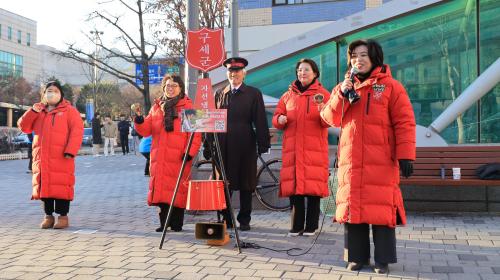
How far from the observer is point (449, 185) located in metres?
7.55

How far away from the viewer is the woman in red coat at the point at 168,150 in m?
6.53

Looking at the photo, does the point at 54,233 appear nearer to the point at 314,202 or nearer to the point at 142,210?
the point at 142,210

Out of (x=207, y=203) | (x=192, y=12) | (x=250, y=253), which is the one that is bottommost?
(x=250, y=253)

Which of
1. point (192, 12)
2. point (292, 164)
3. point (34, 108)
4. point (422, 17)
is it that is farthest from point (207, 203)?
point (422, 17)

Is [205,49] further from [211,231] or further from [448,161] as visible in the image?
[448,161]

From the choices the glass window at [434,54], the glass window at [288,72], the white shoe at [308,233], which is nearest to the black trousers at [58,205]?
the white shoe at [308,233]

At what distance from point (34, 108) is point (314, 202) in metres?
3.54

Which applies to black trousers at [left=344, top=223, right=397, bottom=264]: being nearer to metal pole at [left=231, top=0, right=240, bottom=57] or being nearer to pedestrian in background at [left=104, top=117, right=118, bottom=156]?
metal pole at [left=231, top=0, right=240, bottom=57]

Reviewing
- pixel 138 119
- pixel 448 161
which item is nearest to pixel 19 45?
pixel 138 119

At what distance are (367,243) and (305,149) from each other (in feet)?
5.44

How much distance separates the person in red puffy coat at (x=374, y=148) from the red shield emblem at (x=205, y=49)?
3407 millimetres

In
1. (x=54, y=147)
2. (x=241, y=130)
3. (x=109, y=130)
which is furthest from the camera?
(x=109, y=130)

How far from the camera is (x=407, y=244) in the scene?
5.90 meters

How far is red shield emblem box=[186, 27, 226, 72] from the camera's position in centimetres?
786
